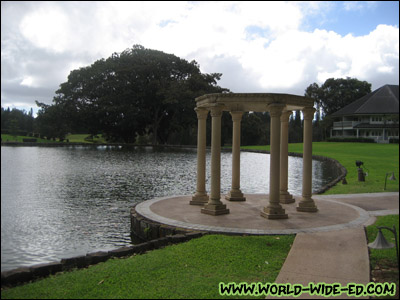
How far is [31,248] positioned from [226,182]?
15.5m

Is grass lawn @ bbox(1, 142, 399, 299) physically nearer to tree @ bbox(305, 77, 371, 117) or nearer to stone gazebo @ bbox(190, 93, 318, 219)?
stone gazebo @ bbox(190, 93, 318, 219)

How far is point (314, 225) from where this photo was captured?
11008 millimetres

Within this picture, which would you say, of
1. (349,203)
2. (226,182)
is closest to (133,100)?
(226,182)

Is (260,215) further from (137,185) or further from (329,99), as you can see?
(329,99)

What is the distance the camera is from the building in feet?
218

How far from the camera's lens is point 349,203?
49.4 ft

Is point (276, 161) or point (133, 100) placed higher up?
point (133, 100)

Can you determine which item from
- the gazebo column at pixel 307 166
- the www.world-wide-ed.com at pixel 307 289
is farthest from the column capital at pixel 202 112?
the www.world-wide-ed.com at pixel 307 289

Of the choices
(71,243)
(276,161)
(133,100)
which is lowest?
(71,243)

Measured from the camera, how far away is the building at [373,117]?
218ft

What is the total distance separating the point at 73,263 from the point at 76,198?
10665 millimetres

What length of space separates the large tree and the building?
30215 mm

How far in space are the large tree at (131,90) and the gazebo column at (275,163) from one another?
45379 mm

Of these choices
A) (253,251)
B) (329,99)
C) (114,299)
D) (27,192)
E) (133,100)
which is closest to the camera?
(114,299)
